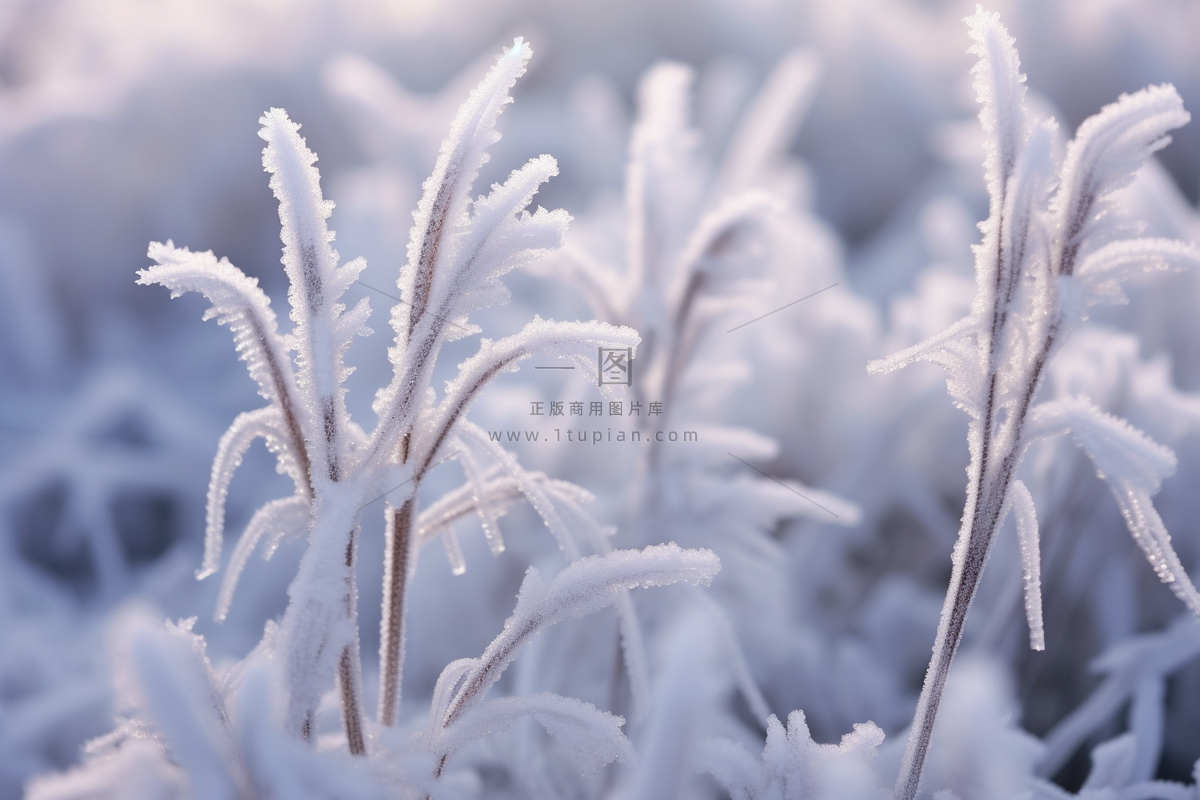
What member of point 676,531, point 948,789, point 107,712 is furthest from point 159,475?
point 948,789

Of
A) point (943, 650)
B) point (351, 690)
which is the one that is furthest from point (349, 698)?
point (943, 650)

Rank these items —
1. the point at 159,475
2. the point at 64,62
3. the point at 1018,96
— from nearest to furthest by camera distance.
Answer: the point at 1018,96 < the point at 159,475 < the point at 64,62

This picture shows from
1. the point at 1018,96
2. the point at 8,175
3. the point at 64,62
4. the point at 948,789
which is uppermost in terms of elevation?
the point at 64,62

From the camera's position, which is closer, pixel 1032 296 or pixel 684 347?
pixel 1032 296

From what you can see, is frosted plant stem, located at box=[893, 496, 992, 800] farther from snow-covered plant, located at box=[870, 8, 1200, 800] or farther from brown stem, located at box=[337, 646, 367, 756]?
brown stem, located at box=[337, 646, 367, 756]

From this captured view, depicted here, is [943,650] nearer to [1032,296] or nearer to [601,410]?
[1032,296]

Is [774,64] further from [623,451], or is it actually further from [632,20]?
[623,451]
